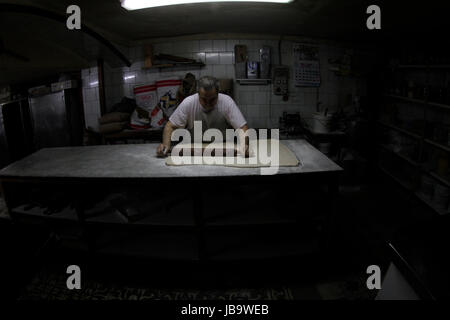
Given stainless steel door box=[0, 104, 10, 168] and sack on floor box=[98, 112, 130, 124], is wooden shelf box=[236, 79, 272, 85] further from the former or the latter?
stainless steel door box=[0, 104, 10, 168]

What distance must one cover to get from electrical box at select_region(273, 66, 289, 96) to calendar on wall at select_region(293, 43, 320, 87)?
0.18 meters

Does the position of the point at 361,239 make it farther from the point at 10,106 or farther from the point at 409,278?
the point at 10,106

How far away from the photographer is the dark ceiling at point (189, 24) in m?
2.57

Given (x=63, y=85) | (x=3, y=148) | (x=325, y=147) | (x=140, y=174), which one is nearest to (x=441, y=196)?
(x=325, y=147)

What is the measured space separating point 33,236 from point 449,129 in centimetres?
432

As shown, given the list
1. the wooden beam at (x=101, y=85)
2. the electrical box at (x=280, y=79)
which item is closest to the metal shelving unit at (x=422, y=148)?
the electrical box at (x=280, y=79)

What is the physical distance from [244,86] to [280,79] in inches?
24.4

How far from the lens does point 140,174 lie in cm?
223

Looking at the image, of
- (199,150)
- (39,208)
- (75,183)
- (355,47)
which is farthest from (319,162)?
(355,47)

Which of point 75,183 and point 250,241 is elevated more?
point 75,183

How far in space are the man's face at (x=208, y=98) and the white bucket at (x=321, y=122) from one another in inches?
79.8

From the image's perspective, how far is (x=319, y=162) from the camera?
242 centimetres

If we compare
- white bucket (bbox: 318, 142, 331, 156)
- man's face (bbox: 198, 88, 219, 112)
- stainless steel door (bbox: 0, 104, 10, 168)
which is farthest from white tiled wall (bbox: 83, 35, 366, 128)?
man's face (bbox: 198, 88, 219, 112)
